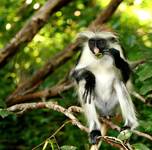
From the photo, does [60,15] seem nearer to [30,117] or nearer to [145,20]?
[145,20]

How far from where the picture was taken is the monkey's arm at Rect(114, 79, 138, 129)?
17.6ft

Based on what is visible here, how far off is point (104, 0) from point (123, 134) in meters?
4.69

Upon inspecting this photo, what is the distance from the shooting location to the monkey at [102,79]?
5288mm

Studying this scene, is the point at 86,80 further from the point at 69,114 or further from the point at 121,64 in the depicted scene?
the point at 69,114

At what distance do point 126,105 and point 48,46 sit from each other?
3.09 m

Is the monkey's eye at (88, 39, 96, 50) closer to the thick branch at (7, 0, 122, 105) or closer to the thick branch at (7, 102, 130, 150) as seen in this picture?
the thick branch at (7, 102, 130, 150)

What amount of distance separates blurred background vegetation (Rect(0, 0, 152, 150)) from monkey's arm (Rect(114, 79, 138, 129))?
87cm

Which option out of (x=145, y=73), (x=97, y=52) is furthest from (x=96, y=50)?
(x=145, y=73)

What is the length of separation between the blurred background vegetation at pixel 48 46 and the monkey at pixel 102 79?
2.44 ft

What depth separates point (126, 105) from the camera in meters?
5.37

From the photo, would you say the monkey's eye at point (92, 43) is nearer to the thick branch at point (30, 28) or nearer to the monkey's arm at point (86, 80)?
the monkey's arm at point (86, 80)

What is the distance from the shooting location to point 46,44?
8.13 meters

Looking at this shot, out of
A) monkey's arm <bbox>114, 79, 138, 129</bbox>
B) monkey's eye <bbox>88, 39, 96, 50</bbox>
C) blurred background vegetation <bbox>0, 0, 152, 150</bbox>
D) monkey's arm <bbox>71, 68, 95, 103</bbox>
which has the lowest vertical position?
blurred background vegetation <bbox>0, 0, 152, 150</bbox>

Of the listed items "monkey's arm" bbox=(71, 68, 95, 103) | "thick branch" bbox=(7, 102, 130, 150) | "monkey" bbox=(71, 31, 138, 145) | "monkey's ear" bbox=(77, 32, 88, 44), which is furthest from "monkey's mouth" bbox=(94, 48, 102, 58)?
"thick branch" bbox=(7, 102, 130, 150)
